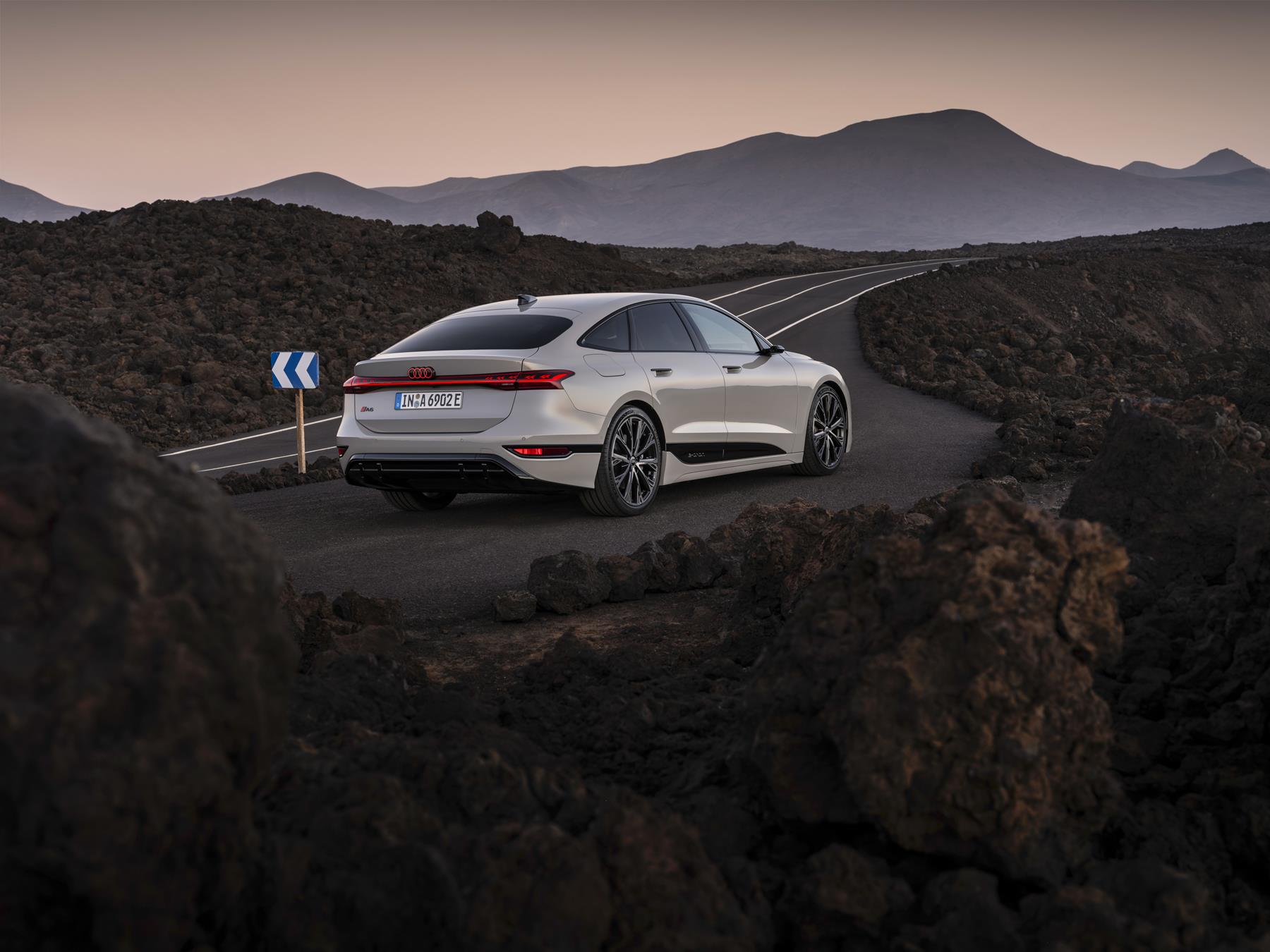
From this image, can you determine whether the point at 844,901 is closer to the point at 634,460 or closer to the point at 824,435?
the point at 634,460

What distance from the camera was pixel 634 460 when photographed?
939 centimetres

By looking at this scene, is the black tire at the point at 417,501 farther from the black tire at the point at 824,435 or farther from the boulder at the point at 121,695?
the boulder at the point at 121,695

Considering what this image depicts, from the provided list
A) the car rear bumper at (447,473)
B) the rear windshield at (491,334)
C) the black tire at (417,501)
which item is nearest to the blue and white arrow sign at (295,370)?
the black tire at (417,501)

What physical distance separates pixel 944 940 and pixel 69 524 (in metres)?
1.90

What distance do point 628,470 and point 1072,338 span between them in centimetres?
1860

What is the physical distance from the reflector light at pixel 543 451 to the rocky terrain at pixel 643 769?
471 cm

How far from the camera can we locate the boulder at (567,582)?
6566 mm

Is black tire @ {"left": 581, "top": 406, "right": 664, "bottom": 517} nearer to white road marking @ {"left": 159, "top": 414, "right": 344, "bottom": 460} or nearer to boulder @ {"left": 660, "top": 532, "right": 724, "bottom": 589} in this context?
boulder @ {"left": 660, "top": 532, "right": 724, "bottom": 589}

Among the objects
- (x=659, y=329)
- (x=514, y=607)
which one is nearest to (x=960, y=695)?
(x=514, y=607)

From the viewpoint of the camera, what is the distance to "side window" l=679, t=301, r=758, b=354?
34.2 ft

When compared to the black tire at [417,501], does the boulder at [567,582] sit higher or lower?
higher

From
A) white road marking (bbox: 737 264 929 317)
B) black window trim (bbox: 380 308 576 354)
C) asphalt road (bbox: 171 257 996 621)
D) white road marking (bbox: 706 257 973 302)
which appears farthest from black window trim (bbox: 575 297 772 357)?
white road marking (bbox: 706 257 973 302)

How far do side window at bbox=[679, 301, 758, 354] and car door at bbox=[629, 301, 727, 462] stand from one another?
20cm

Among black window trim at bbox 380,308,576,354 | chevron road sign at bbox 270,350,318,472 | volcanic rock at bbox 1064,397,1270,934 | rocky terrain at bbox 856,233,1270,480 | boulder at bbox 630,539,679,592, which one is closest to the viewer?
volcanic rock at bbox 1064,397,1270,934
